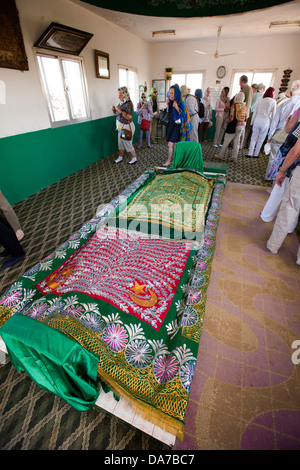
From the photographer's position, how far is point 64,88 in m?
4.10

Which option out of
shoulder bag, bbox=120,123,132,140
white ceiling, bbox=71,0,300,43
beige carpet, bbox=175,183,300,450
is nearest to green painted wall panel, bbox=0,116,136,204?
shoulder bag, bbox=120,123,132,140

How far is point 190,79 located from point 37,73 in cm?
568

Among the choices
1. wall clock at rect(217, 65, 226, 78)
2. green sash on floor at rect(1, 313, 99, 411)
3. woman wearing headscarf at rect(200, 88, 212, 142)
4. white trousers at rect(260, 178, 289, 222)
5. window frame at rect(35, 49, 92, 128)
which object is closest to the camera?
green sash on floor at rect(1, 313, 99, 411)

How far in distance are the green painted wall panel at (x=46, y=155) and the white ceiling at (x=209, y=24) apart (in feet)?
6.29

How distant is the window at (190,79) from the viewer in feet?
24.0

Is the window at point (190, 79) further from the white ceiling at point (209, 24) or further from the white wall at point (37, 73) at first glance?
the white wall at point (37, 73)

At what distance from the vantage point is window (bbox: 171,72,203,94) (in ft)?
24.0

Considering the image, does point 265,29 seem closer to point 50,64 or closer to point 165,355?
point 50,64

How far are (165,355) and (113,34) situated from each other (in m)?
6.51

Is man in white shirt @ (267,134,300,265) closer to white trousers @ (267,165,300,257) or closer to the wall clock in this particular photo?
white trousers @ (267,165,300,257)

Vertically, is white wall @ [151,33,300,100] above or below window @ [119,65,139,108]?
above

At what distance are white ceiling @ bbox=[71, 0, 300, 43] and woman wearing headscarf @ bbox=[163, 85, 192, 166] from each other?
4.38ft

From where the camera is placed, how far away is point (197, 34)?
604cm

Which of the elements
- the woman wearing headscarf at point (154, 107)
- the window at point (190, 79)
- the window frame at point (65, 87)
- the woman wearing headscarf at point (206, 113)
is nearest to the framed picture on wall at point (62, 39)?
the window frame at point (65, 87)
